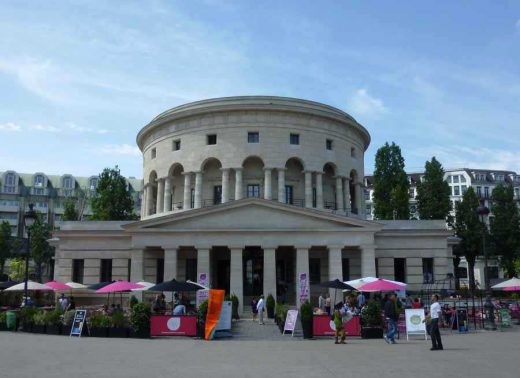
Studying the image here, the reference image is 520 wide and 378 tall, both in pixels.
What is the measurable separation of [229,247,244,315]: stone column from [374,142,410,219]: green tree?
28.2 m

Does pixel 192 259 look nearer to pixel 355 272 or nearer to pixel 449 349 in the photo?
pixel 355 272

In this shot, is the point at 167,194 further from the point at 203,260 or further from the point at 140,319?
the point at 140,319

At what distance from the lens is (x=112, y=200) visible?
6781 centimetres

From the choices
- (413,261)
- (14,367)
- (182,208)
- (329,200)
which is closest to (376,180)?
(329,200)

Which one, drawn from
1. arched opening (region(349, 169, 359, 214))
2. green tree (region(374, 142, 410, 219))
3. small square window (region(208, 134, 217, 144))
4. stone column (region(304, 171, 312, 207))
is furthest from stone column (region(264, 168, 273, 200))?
green tree (region(374, 142, 410, 219))

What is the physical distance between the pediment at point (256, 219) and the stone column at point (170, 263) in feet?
5.24

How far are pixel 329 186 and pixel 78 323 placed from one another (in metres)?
31.3

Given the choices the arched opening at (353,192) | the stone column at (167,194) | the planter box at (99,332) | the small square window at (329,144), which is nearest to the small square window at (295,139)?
the small square window at (329,144)

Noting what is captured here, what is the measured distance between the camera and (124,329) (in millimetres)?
24703

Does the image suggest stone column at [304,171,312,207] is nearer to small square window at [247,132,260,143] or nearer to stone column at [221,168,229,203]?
small square window at [247,132,260,143]

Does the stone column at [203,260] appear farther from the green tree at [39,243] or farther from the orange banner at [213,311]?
the green tree at [39,243]

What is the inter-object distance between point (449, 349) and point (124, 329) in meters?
14.3

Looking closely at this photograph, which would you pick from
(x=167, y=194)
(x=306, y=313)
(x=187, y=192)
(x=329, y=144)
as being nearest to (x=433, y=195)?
(x=329, y=144)

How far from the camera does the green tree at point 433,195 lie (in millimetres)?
66875
